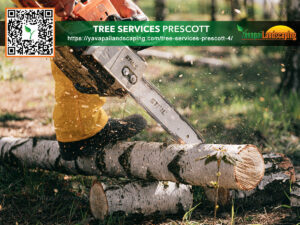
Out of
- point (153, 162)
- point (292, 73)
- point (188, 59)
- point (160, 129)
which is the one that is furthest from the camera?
point (188, 59)

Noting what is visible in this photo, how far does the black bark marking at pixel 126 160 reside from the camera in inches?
89.0

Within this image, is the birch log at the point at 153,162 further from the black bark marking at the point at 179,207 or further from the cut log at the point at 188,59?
the cut log at the point at 188,59

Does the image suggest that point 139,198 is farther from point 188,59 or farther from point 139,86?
point 188,59

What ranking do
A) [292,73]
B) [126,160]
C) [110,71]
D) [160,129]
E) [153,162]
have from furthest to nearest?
[292,73] → [160,129] → [126,160] → [153,162] → [110,71]

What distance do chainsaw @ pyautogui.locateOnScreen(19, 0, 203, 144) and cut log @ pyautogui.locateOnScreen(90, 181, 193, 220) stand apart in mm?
328

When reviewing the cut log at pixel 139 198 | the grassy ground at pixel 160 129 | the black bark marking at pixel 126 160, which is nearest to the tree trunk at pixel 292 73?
the grassy ground at pixel 160 129

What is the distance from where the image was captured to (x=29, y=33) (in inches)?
85.6

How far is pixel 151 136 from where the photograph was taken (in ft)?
11.2

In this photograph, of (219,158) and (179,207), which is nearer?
(219,158)

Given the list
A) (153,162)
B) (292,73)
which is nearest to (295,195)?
(153,162)

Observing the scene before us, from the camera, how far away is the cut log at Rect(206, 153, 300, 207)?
7.50 feet

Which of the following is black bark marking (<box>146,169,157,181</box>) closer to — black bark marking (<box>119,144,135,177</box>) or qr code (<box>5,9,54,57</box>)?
black bark marking (<box>119,144,135,177</box>)

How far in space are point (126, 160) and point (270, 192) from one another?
977 mm

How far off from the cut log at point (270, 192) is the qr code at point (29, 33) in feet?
4.57
